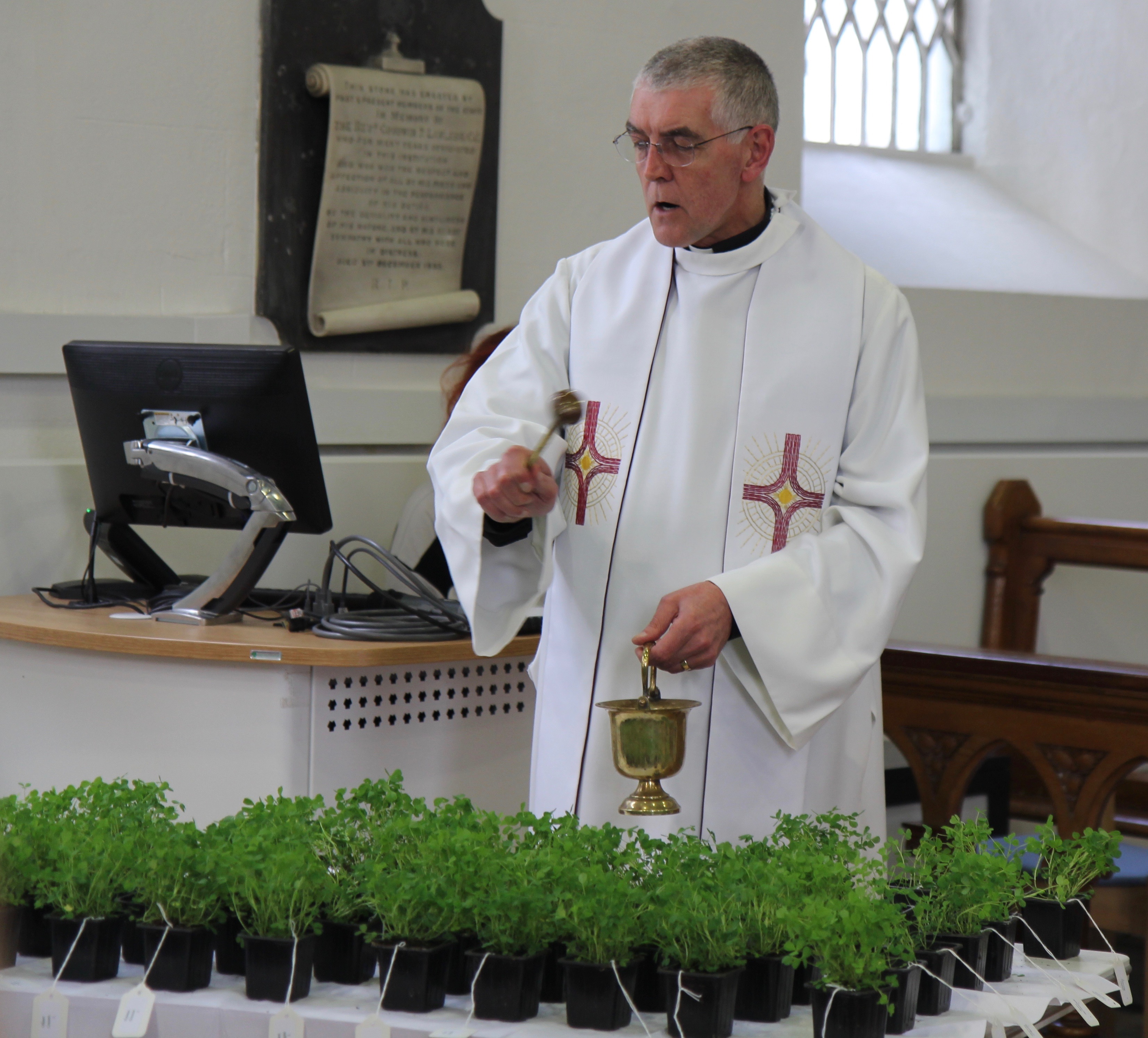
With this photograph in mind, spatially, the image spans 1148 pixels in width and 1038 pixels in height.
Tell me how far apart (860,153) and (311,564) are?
11.1 ft

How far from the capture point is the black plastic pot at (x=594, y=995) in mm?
1671

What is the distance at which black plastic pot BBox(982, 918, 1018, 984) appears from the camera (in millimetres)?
1889

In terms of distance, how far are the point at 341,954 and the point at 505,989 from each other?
0.22 metres

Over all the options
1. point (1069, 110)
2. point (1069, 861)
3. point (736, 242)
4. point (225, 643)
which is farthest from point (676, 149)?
point (1069, 110)

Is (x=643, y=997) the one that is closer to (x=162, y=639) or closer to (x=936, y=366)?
(x=162, y=639)

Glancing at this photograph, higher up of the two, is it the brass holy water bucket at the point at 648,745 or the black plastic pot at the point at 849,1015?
the brass holy water bucket at the point at 648,745

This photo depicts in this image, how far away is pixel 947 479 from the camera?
5.93 meters

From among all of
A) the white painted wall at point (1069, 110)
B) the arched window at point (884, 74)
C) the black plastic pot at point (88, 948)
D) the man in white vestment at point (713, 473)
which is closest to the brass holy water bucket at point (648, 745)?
the man in white vestment at point (713, 473)

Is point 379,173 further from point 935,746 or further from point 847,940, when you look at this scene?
point 847,940

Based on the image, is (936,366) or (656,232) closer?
(656,232)

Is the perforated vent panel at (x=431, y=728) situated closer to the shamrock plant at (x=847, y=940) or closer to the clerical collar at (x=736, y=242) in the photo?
the clerical collar at (x=736, y=242)

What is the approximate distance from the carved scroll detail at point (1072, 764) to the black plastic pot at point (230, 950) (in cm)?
265

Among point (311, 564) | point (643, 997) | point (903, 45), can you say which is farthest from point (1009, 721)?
point (903, 45)

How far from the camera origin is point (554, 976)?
69.5 inches
